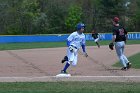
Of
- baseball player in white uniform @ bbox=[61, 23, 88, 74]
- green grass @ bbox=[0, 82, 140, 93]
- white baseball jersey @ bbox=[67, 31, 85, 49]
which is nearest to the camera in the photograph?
green grass @ bbox=[0, 82, 140, 93]

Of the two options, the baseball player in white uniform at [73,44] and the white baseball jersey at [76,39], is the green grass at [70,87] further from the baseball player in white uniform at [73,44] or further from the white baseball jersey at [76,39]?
the white baseball jersey at [76,39]

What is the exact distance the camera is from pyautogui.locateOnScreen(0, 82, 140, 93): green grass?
36.3 ft

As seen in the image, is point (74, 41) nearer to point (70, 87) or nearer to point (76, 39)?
point (76, 39)

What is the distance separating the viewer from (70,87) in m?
11.9

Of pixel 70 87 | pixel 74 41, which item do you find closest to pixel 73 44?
pixel 74 41

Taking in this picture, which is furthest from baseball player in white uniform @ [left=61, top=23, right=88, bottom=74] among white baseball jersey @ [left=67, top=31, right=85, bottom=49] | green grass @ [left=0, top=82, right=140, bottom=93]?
green grass @ [left=0, top=82, right=140, bottom=93]

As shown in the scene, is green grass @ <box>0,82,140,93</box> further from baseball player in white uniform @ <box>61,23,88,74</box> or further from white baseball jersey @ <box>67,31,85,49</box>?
white baseball jersey @ <box>67,31,85,49</box>

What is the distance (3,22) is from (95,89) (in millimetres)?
50609

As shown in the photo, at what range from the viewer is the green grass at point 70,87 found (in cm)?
1106

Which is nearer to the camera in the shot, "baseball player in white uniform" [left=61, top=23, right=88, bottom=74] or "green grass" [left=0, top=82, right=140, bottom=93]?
"green grass" [left=0, top=82, right=140, bottom=93]

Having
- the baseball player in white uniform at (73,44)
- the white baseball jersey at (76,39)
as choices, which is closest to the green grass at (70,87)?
the baseball player in white uniform at (73,44)

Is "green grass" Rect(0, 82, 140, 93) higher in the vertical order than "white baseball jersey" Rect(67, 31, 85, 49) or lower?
lower

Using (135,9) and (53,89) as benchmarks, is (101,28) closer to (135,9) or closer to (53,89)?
(135,9)

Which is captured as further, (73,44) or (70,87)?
(73,44)
